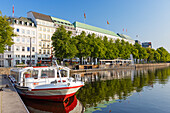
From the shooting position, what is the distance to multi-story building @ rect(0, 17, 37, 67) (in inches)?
2537

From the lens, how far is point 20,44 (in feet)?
227

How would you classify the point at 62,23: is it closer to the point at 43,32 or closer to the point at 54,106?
the point at 43,32

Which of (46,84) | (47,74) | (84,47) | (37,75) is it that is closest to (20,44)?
(84,47)

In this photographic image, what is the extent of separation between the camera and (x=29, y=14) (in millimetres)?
78812

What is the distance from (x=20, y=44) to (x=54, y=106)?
60004 mm

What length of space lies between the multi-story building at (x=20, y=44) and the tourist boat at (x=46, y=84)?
48.6m

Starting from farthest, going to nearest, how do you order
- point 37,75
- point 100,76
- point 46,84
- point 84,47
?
point 84,47
point 100,76
point 37,75
point 46,84

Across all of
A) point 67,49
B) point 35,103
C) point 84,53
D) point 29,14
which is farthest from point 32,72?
point 29,14

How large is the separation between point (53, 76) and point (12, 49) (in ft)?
177

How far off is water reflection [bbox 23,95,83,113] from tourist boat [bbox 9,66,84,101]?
604 mm

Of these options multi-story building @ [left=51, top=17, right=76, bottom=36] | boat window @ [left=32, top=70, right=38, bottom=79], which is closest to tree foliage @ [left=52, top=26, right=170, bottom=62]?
multi-story building @ [left=51, top=17, right=76, bottom=36]

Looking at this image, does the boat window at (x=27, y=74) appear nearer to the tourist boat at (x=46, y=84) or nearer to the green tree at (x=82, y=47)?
the tourist boat at (x=46, y=84)

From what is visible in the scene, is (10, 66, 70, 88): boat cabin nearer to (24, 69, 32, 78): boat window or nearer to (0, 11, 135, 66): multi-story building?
(24, 69, 32, 78): boat window

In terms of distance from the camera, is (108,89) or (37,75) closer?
(37,75)
